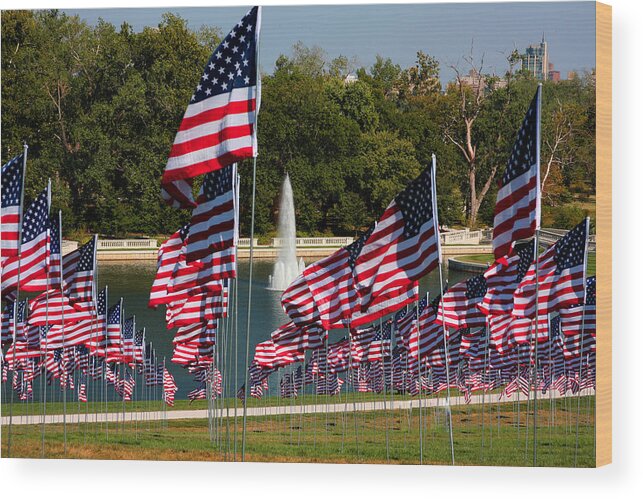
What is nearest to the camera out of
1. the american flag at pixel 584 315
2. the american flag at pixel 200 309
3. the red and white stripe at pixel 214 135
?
the red and white stripe at pixel 214 135

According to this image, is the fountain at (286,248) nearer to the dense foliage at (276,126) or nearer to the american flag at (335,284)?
the dense foliage at (276,126)

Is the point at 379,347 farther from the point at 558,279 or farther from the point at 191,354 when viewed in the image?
the point at 558,279

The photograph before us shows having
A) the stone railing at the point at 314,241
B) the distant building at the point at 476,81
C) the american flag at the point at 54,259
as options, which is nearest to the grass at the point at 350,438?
the american flag at the point at 54,259

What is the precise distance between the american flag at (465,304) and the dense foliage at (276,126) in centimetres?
950

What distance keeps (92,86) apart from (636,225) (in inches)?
1290

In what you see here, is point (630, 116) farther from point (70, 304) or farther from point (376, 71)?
point (376, 71)

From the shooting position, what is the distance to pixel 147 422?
27062 mm

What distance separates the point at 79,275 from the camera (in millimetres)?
24391

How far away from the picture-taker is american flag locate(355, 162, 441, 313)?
65.9ft

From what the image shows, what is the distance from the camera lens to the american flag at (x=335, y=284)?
71.7 ft

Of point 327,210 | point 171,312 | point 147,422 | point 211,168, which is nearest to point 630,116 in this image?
point 211,168

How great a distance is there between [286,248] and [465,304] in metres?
28.7

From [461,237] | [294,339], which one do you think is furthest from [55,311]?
[461,237]

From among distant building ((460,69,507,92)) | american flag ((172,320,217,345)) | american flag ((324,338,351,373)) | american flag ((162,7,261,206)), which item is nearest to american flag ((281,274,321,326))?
american flag ((172,320,217,345))
